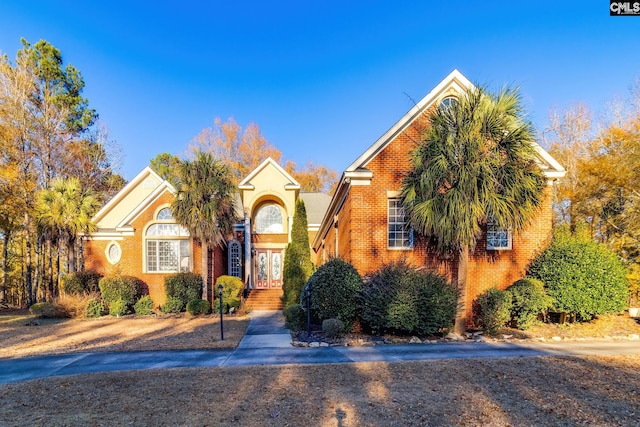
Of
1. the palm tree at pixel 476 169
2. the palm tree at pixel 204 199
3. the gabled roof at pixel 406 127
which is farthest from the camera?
the palm tree at pixel 204 199

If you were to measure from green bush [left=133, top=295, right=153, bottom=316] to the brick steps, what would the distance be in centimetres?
476

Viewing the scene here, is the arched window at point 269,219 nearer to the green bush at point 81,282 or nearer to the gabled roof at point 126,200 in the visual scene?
the gabled roof at point 126,200

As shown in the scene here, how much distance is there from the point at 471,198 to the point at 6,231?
25690 millimetres

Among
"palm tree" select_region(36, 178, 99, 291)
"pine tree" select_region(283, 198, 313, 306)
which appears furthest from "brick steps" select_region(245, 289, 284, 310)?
"palm tree" select_region(36, 178, 99, 291)

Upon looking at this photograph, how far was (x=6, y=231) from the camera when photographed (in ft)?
62.7

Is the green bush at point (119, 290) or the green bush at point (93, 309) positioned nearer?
the green bush at point (93, 309)

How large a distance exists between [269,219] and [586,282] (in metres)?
16.2

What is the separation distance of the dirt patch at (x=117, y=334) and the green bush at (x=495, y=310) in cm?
806

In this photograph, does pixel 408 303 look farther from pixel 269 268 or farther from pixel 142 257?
pixel 142 257

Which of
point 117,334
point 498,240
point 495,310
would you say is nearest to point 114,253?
point 117,334

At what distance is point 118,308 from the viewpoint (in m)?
15.2

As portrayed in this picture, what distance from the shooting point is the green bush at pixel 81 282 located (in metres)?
16.0

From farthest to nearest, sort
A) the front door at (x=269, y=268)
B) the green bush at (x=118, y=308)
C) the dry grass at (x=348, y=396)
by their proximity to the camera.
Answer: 1. the front door at (x=269, y=268)
2. the green bush at (x=118, y=308)
3. the dry grass at (x=348, y=396)

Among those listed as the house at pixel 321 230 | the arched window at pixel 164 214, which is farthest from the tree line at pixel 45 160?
the arched window at pixel 164 214
